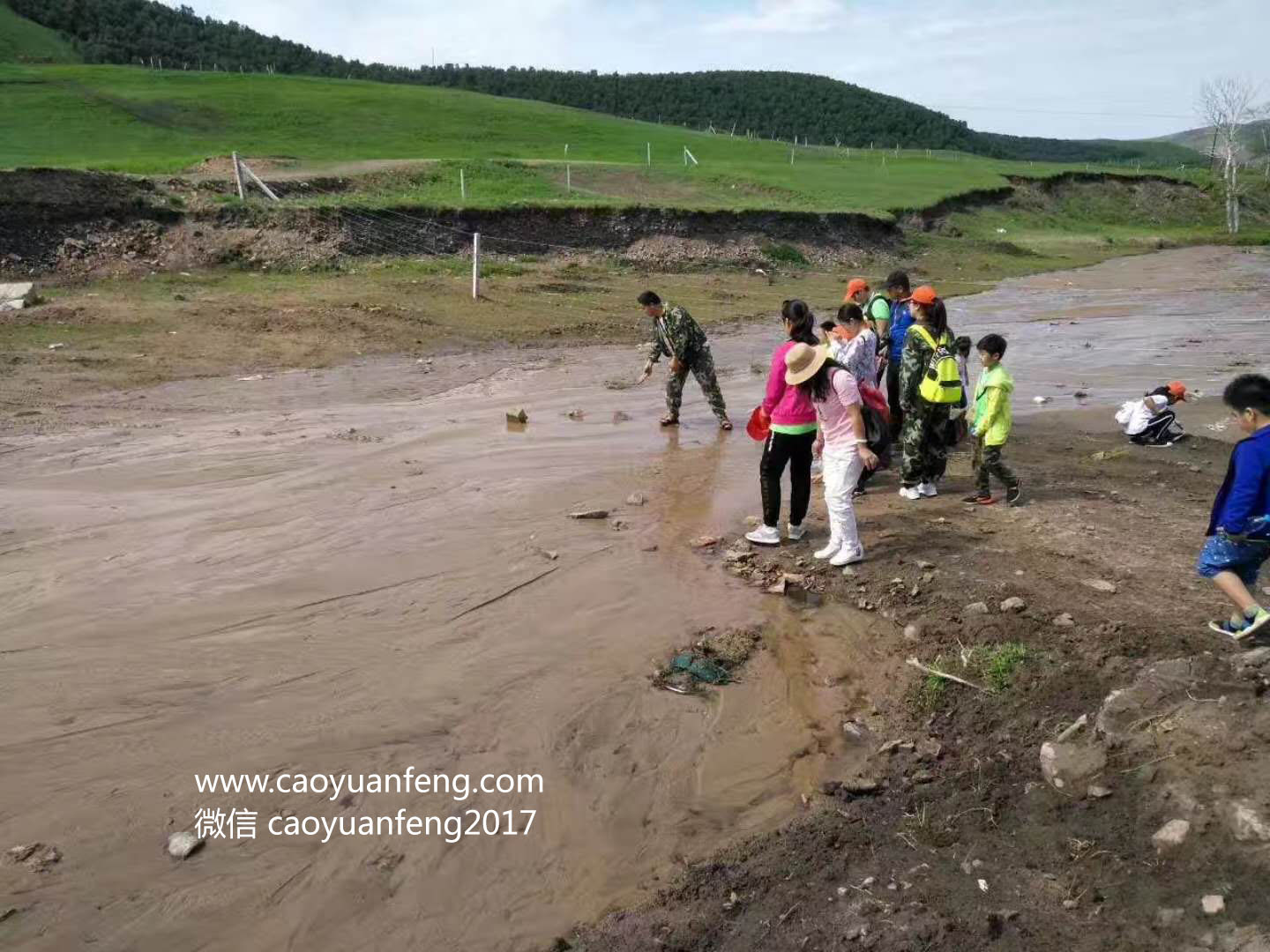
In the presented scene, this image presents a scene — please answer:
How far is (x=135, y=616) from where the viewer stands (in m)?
6.08

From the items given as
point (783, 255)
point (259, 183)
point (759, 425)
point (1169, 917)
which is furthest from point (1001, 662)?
point (783, 255)

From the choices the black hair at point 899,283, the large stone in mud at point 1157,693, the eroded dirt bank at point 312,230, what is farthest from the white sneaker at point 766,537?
the eroded dirt bank at point 312,230

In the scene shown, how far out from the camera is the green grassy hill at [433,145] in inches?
1155

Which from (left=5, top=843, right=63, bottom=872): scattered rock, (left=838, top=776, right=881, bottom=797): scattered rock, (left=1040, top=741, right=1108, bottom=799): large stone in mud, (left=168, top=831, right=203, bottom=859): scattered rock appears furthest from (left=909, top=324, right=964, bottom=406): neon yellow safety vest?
(left=5, top=843, right=63, bottom=872): scattered rock

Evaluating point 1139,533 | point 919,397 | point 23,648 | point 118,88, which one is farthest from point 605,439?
point 118,88

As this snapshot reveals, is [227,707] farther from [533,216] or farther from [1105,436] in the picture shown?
[533,216]

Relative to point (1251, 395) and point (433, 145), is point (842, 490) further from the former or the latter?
point (433, 145)

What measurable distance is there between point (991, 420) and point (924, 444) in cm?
70

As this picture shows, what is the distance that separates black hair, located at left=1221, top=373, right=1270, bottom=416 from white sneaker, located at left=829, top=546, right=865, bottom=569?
2.64 m

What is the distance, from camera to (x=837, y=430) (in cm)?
685

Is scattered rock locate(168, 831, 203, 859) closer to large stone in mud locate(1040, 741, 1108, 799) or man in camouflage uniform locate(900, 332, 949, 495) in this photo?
large stone in mud locate(1040, 741, 1108, 799)

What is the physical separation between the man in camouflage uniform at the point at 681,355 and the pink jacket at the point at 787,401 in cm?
421

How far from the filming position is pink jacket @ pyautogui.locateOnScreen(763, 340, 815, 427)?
6.98m

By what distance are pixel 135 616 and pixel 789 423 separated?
4.70m
